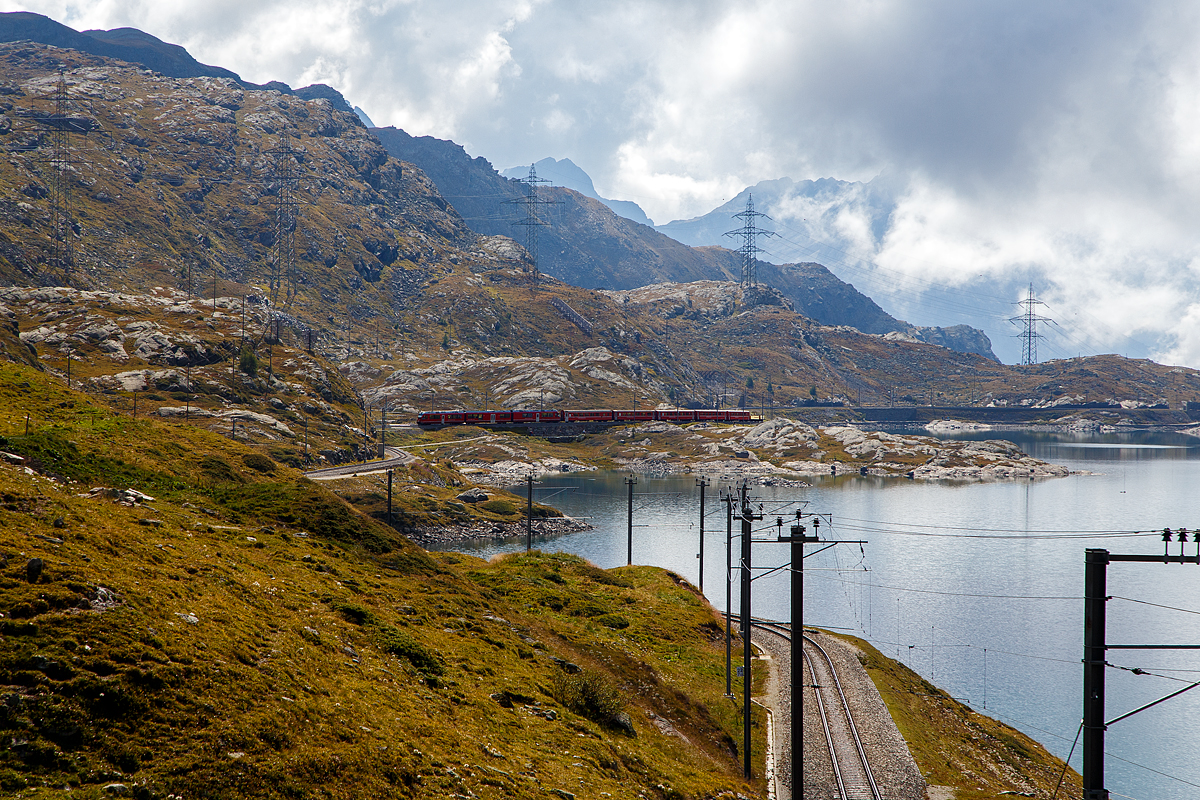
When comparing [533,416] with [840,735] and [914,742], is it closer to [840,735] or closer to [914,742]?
[840,735]

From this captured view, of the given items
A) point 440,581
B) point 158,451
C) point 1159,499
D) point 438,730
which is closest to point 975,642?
point 440,581

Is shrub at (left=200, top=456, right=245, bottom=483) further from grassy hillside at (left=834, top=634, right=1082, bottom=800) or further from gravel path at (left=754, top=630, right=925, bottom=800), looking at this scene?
grassy hillside at (left=834, top=634, right=1082, bottom=800)

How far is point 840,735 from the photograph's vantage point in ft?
131

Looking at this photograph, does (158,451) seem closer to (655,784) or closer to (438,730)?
(438,730)

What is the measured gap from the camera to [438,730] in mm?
22328

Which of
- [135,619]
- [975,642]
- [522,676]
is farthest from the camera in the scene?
[975,642]

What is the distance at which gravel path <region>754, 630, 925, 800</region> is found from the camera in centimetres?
3431

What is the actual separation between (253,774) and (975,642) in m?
77.8

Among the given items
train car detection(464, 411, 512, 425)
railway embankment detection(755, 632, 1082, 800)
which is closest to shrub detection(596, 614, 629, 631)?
railway embankment detection(755, 632, 1082, 800)

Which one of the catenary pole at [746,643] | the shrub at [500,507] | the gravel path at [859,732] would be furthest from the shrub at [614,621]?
the shrub at [500,507]

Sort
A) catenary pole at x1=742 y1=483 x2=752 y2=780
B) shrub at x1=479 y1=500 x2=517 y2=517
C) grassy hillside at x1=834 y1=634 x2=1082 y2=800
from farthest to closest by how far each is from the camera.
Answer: shrub at x1=479 y1=500 x2=517 y2=517 < grassy hillside at x1=834 y1=634 x2=1082 y2=800 < catenary pole at x1=742 y1=483 x2=752 y2=780

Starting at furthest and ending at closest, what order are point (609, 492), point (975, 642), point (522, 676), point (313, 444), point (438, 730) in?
point (609, 492)
point (313, 444)
point (975, 642)
point (522, 676)
point (438, 730)

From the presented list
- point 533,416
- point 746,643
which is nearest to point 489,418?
point 533,416

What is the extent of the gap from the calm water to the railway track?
730 centimetres
